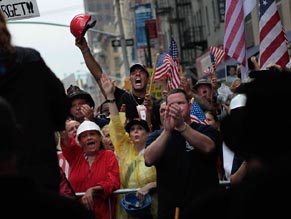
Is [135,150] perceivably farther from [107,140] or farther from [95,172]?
[107,140]

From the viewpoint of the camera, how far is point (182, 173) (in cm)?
720

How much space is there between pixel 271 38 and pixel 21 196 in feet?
23.2

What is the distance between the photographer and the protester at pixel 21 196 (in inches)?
139

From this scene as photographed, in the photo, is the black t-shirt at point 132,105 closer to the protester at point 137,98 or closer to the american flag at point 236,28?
the protester at point 137,98

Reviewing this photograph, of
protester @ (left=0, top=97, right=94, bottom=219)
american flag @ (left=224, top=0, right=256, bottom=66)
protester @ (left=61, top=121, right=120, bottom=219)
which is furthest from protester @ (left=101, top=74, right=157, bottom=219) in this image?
protester @ (left=0, top=97, right=94, bottom=219)

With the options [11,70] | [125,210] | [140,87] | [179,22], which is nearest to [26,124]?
[11,70]

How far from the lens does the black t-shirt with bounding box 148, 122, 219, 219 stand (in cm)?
716

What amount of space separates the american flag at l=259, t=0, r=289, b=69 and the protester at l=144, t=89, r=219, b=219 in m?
2.70

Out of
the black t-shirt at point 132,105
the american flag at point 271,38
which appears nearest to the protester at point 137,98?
the black t-shirt at point 132,105

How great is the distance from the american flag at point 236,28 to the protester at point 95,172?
2668 millimetres

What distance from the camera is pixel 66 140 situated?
754cm

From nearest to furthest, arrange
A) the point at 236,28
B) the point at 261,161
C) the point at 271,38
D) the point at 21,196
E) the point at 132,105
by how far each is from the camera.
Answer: the point at 21,196 → the point at 261,161 → the point at 132,105 → the point at 271,38 → the point at 236,28

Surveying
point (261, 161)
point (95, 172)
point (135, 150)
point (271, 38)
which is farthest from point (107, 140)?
point (261, 161)

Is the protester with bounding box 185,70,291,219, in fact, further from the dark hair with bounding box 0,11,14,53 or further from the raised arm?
the raised arm
